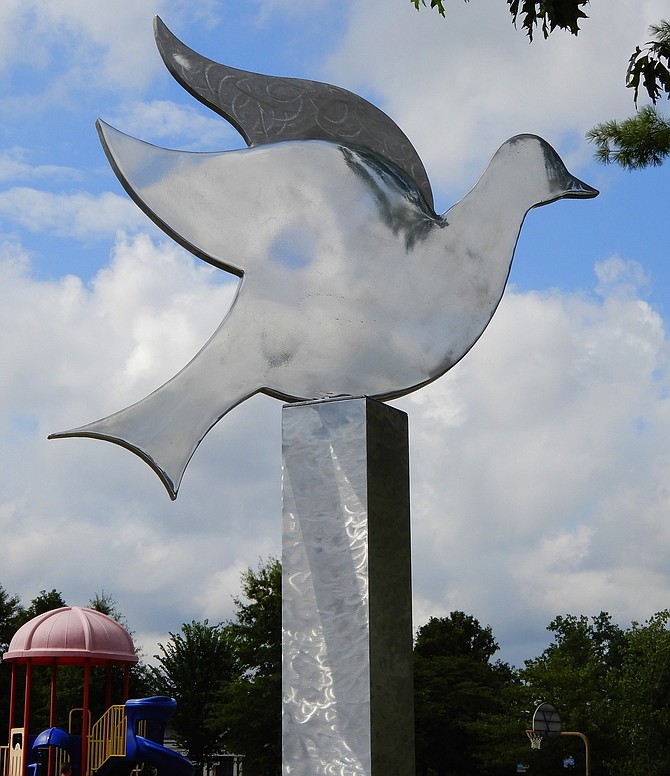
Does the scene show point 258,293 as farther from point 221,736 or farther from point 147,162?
point 221,736

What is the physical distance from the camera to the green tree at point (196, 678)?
30.0 m

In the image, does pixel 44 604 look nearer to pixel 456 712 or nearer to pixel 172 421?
pixel 456 712

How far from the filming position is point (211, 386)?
496 centimetres

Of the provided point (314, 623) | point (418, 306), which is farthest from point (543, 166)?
point (314, 623)

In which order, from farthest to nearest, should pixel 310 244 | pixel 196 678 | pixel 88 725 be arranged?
pixel 196 678 < pixel 88 725 < pixel 310 244

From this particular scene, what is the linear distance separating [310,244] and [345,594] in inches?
68.0

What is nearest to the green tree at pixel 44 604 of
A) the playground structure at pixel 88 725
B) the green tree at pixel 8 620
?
the green tree at pixel 8 620

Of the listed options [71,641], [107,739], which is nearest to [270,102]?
[71,641]

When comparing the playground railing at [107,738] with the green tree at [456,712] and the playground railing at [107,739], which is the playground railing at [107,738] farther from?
the green tree at [456,712]

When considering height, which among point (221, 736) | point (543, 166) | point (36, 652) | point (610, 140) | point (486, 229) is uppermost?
point (610, 140)

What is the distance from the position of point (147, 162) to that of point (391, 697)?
2902 mm

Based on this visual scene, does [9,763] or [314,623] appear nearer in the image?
[314,623]

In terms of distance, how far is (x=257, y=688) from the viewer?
87.6ft

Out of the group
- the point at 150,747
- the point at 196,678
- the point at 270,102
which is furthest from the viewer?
the point at 196,678
